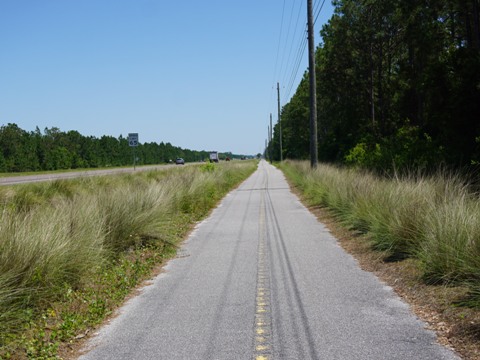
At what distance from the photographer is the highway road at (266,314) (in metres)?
4.05

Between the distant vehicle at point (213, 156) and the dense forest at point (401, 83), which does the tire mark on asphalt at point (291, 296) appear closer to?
the dense forest at point (401, 83)

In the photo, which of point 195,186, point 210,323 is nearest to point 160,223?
point 210,323

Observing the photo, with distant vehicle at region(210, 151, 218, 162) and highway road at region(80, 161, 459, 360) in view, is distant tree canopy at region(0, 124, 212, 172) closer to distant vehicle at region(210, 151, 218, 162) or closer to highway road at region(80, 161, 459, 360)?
distant vehicle at region(210, 151, 218, 162)

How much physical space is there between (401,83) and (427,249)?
3224cm

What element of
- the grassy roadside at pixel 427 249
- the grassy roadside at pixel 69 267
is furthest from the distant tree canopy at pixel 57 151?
the grassy roadside at pixel 427 249

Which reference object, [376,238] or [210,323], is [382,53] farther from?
[210,323]

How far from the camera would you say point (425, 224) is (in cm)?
688

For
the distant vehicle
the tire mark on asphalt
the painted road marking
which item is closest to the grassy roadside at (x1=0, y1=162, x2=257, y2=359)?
the painted road marking

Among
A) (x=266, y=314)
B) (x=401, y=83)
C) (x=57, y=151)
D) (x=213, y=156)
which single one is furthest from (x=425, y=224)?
(x=213, y=156)

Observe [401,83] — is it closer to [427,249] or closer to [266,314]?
[427,249]

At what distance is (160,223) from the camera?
9.72m

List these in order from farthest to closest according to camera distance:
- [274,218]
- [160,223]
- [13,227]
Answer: [274,218] < [160,223] < [13,227]

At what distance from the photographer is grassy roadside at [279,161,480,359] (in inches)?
181

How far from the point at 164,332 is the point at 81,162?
2986 inches
